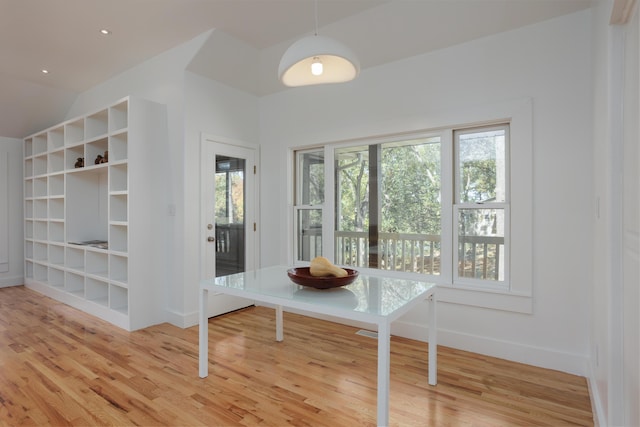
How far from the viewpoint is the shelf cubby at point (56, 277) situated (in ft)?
15.5

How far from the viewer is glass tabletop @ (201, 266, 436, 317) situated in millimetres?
1808

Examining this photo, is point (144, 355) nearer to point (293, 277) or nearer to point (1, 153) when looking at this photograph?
point (293, 277)

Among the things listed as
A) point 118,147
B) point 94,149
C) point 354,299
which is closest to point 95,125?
point 94,149

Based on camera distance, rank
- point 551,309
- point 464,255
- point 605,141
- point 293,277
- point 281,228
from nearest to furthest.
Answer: point 605,141 < point 293,277 < point 551,309 < point 464,255 < point 281,228

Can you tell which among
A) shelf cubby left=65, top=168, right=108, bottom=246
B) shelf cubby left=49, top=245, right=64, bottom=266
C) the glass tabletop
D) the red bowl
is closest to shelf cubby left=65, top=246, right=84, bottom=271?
shelf cubby left=65, top=168, right=108, bottom=246

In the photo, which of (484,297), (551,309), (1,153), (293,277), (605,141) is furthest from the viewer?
(1,153)

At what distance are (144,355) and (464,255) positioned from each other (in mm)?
2838

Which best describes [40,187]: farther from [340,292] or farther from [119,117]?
[340,292]

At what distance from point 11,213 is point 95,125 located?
2.75 m

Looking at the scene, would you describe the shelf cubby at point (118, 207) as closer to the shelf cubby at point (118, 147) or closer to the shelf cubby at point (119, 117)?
the shelf cubby at point (118, 147)

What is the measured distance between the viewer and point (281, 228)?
418 centimetres

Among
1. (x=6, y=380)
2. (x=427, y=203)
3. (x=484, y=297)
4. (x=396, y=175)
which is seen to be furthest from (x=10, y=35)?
(x=484, y=297)

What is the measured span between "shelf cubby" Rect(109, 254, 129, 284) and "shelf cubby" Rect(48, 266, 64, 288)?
63.1 inches

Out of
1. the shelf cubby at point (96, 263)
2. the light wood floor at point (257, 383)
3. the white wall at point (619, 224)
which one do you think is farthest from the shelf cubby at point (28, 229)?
the white wall at point (619, 224)
